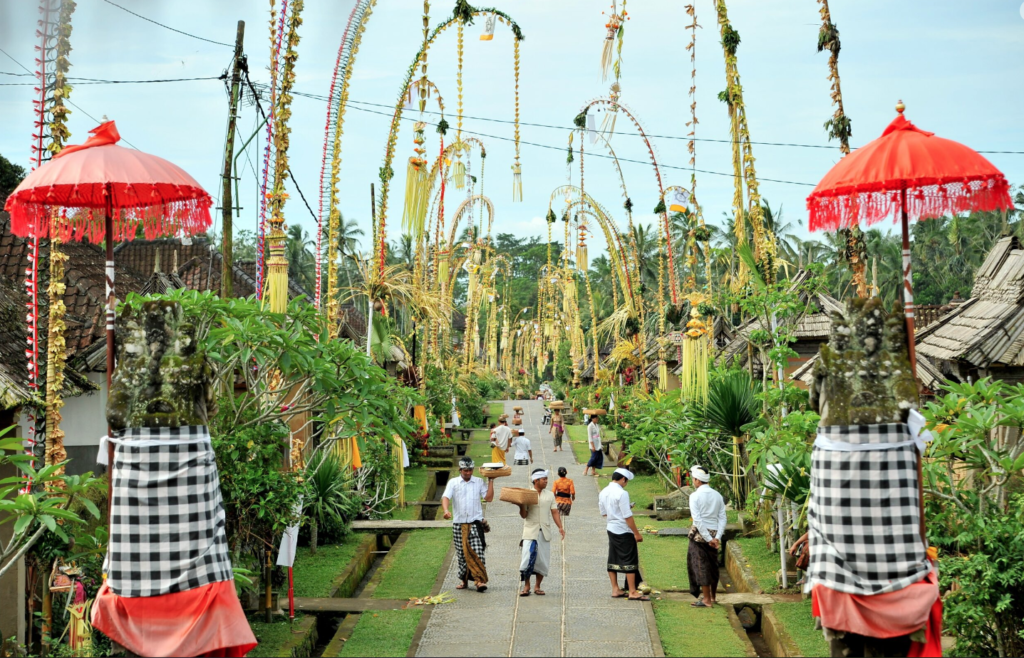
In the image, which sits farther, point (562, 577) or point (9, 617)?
point (562, 577)

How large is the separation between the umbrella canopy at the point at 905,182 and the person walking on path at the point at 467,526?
5.03 metres

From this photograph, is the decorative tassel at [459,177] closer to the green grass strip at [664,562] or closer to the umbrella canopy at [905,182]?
the green grass strip at [664,562]

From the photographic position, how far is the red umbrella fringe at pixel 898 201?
22.0 feet

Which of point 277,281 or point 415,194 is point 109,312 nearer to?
point 277,281

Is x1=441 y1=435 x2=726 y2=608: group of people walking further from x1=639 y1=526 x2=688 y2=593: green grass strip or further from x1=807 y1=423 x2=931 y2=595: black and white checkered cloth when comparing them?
x1=807 y1=423 x2=931 y2=595: black and white checkered cloth

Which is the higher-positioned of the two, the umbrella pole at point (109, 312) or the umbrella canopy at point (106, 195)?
the umbrella canopy at point (106, 195)

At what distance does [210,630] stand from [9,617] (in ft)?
15.5

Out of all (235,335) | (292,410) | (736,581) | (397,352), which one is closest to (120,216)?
(235,335)

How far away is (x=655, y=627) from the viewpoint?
911 cm

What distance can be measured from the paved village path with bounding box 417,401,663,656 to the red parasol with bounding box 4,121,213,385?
400 cm

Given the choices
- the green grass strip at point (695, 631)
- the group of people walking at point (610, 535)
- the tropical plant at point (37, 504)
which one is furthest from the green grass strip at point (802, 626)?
the tropical plant at point (37, 504)

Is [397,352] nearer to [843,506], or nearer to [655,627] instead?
[655,627]

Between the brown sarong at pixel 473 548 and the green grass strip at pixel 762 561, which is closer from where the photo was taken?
the brown sarong at pixel 473 548

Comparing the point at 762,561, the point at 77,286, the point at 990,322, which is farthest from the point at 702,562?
the point at 77,286
